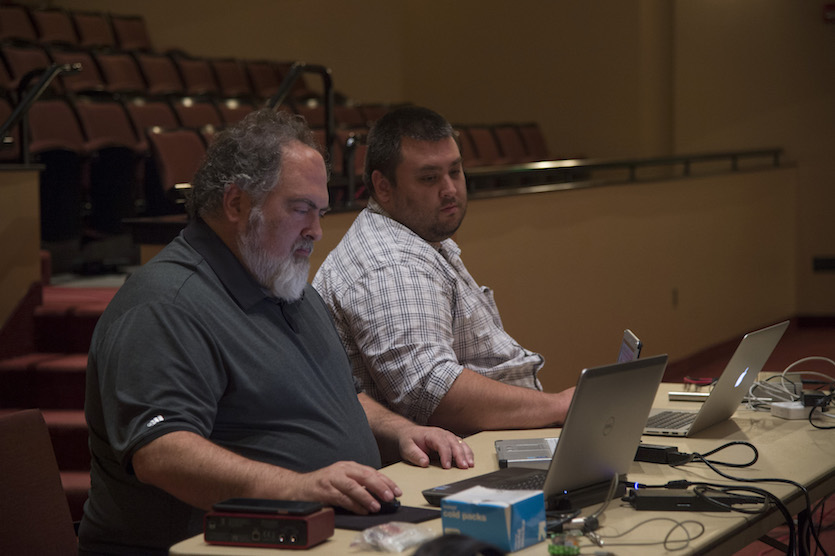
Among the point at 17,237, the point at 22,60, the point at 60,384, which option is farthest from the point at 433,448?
the point at 22,60

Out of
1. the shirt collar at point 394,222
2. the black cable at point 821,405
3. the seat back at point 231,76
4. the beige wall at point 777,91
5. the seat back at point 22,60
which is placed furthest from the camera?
the seat back at point 231,76

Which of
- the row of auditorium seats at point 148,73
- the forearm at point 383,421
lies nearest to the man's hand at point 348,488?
the forearm at point 383,421

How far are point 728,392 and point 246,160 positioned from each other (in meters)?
1.11

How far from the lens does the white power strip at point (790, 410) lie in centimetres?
226

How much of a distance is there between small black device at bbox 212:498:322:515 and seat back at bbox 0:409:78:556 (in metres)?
0.57

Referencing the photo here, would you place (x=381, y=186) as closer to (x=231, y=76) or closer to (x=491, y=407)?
(x=491, y=407)

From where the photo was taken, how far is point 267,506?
140cm

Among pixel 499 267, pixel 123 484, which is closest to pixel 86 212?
pixel 499 267

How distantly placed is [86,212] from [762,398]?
426 centimetres

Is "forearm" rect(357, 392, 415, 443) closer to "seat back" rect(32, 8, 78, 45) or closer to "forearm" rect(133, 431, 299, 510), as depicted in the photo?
"forearm" rect(133, 431, 299, 510)

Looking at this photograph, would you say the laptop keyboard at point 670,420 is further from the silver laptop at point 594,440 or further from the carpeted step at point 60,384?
the carpeted step at point 60,384

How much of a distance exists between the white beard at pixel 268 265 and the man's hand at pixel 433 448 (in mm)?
362

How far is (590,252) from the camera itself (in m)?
5.08

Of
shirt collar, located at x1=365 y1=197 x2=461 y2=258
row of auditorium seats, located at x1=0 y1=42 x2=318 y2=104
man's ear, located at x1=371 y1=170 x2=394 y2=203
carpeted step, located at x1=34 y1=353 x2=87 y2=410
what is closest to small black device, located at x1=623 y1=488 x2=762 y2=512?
shirt collar, located at x1=365 y1=197 x2=461 y2=258
